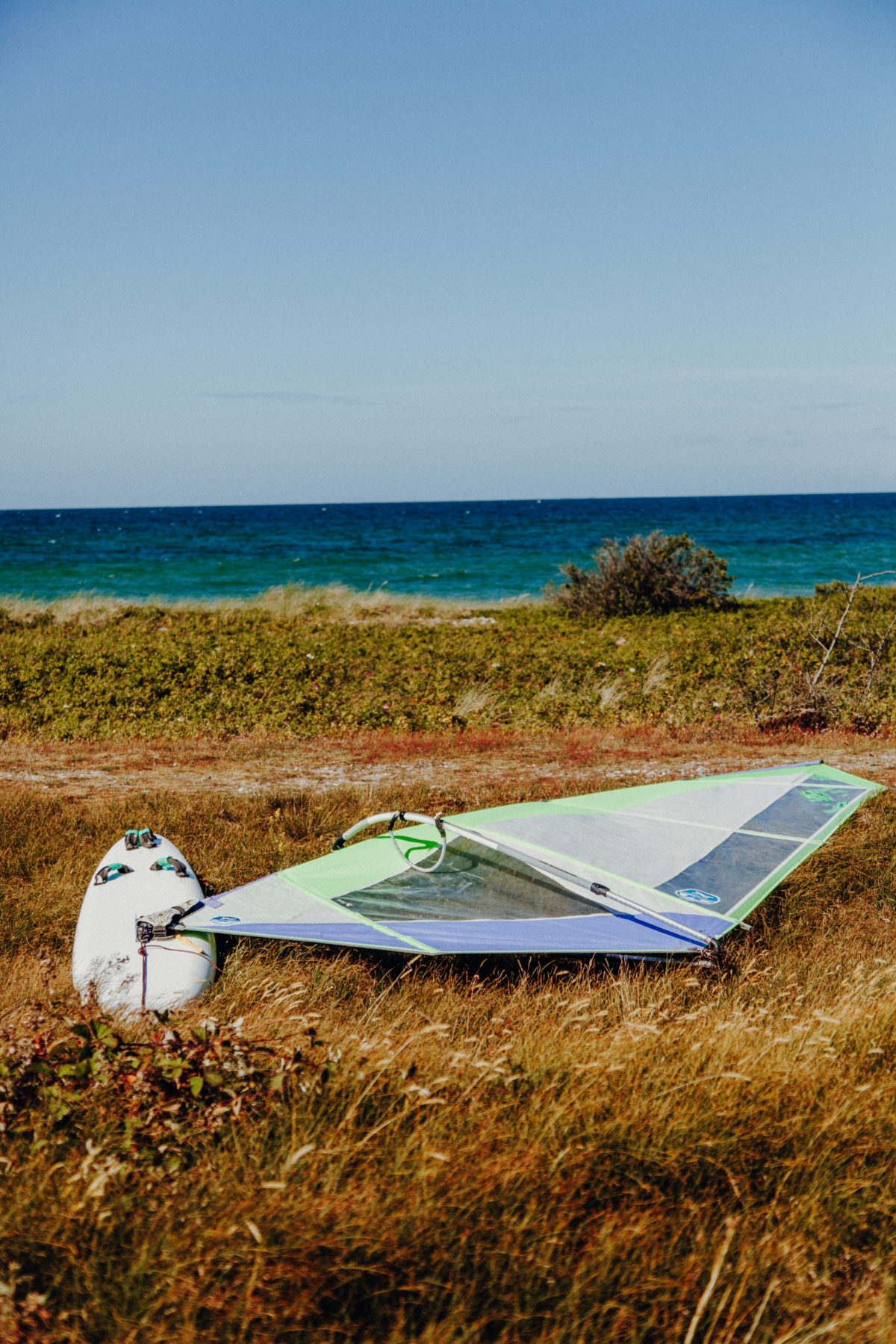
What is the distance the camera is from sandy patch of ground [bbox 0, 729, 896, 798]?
28.7ft

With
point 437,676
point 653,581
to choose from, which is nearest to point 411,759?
point 437,676

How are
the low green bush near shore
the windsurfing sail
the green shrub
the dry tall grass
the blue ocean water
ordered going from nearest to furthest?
the windsurfing sail
the low green bush near shore
the green shrub
the dry tall grass
the blue ocean water

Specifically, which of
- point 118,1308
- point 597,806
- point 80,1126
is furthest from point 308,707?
point 118,1308

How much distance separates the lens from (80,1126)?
9.16ft

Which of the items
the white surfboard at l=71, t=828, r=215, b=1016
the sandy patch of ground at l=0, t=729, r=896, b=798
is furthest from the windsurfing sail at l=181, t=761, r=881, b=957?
the sandy patch of ground at l=0, t=729, r=896, b=798

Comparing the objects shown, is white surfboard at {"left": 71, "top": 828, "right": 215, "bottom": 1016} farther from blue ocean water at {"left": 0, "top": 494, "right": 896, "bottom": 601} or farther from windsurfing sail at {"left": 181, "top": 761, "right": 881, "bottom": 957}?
blue ocean water at {"left": 0, "top": 494, "right": 896, "bottom": 601}

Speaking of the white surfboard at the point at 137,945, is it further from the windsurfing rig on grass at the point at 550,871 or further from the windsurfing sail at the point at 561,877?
the windsurfing rig on grass at the point at 550,871

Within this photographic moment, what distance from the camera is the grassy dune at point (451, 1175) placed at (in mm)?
2158

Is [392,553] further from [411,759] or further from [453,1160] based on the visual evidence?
[453,1160]

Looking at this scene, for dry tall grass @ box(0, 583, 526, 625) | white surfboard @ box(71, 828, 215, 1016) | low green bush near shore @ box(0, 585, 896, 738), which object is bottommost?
white surfboard @ box(71, 828, 215, 1016)

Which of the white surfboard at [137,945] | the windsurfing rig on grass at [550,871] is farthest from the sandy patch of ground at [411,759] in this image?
the white surfboard at [137,945]

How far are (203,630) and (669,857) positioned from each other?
45.5 feet

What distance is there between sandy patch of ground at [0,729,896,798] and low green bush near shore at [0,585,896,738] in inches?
22.8

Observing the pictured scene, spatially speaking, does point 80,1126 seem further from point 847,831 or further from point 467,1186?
point 847,831
